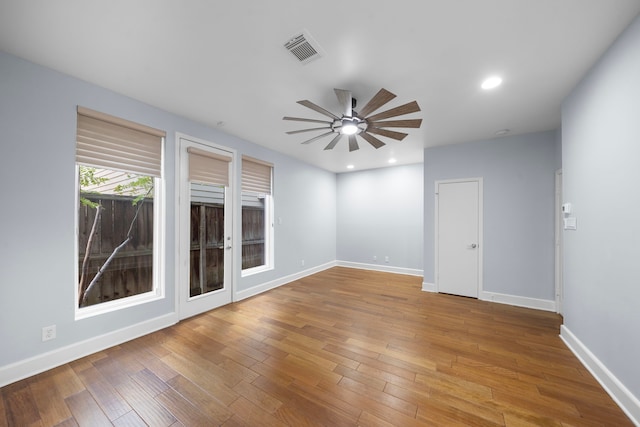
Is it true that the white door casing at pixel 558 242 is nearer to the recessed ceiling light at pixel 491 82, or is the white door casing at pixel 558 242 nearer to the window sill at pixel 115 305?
the recessed ceiling light at pixel 491 82

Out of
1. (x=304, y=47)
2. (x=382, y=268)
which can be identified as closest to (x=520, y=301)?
(x=382, y=268)

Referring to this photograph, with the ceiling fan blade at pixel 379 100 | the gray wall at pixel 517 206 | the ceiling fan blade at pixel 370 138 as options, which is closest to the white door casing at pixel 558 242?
the gray wall at pixel 517 206

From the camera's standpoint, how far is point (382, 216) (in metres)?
6.09

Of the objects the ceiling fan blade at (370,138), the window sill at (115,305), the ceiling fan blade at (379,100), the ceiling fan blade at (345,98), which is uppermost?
the ceiling fan blade at (345,98)

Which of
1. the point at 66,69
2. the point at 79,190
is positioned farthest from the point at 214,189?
the point at 66,69

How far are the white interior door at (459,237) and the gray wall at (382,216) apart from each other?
114 cm

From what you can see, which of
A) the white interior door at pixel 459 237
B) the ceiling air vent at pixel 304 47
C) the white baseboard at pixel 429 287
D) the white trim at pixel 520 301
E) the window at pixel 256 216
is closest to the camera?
the ceiling air vent at pixel 304 47

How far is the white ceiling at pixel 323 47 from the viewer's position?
155 cm

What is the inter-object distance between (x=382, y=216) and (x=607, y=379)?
14.6 feet

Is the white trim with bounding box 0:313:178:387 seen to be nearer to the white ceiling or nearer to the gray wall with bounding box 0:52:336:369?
the gray wall with bounding box 0:52:336:369

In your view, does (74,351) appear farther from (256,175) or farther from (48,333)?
(256,175)

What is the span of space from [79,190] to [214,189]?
1505mm

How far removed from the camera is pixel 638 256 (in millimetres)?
1571

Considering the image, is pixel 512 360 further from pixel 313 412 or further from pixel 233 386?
pixel 233 386
